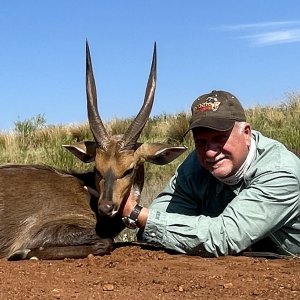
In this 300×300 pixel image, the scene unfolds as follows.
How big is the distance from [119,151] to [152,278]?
228cm

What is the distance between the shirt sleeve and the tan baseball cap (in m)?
0.55

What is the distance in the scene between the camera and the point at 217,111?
6.35 meters

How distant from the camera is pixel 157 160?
328 inches

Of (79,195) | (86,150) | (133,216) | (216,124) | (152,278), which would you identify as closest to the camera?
(152,278)

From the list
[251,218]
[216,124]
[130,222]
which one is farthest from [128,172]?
[251,218]

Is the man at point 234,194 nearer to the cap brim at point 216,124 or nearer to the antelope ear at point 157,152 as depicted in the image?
the cap brim at point 216,124

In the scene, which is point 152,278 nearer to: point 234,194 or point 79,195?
point 234,194

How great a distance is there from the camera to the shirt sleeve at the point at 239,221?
247 inches

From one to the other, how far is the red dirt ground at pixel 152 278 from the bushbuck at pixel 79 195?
0.41 m

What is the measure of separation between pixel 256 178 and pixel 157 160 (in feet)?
6.70

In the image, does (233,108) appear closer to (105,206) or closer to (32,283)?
(105,206)

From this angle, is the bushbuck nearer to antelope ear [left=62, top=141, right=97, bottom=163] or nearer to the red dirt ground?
antelope ear [left=62, top=141, right=97, bottom=163]

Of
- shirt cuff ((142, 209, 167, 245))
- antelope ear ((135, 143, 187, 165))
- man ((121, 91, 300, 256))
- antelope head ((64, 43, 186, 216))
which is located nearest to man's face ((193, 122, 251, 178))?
man ((121, 91, 300, 256))

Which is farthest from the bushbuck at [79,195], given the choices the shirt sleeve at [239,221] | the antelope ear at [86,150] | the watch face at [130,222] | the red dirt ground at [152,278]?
the shirt sleeve at [239,221]
